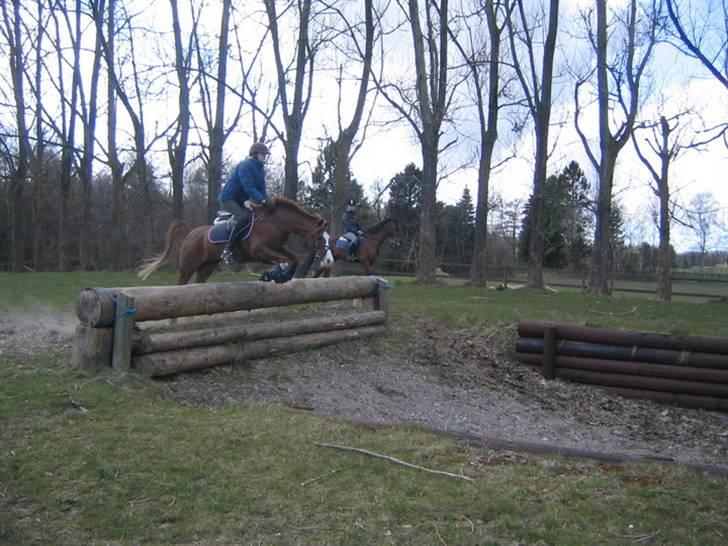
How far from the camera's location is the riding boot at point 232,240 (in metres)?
10.2

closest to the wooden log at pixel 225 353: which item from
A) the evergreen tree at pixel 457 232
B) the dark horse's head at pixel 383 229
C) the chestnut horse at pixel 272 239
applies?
the chestnut horse at pixel 272 239

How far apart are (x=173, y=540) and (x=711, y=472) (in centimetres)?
419

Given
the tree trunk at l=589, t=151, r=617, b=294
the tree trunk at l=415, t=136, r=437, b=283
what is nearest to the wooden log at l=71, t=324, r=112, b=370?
the tree trunk at l=415, t=136, r=437, b=283

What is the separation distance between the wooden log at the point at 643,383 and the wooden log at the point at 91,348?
7359mm

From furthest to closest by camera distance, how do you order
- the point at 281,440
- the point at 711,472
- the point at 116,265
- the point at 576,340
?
the point at 116,265
the point at 576,340
the point at 281,440
the point at 711,472

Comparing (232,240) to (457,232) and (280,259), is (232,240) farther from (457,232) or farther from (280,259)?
(457,232)

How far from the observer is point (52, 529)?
4340mm

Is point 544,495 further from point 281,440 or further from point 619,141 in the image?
point 619,141

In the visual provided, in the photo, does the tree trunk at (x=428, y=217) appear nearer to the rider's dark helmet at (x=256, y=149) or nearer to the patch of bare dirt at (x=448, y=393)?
the patch of bare dirt at (x=448, y=393)

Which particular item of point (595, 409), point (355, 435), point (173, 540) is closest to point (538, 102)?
point (595, 409)

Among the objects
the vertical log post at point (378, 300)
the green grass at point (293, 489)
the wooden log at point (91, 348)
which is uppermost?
the vertical log post at point (378, 300)

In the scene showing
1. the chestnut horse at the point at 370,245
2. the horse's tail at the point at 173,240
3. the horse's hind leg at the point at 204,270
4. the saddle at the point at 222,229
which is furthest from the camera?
the chestnut horse at the point at 370,245

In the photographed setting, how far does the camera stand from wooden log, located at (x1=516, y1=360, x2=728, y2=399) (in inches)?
421

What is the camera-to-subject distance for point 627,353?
11336 mm
